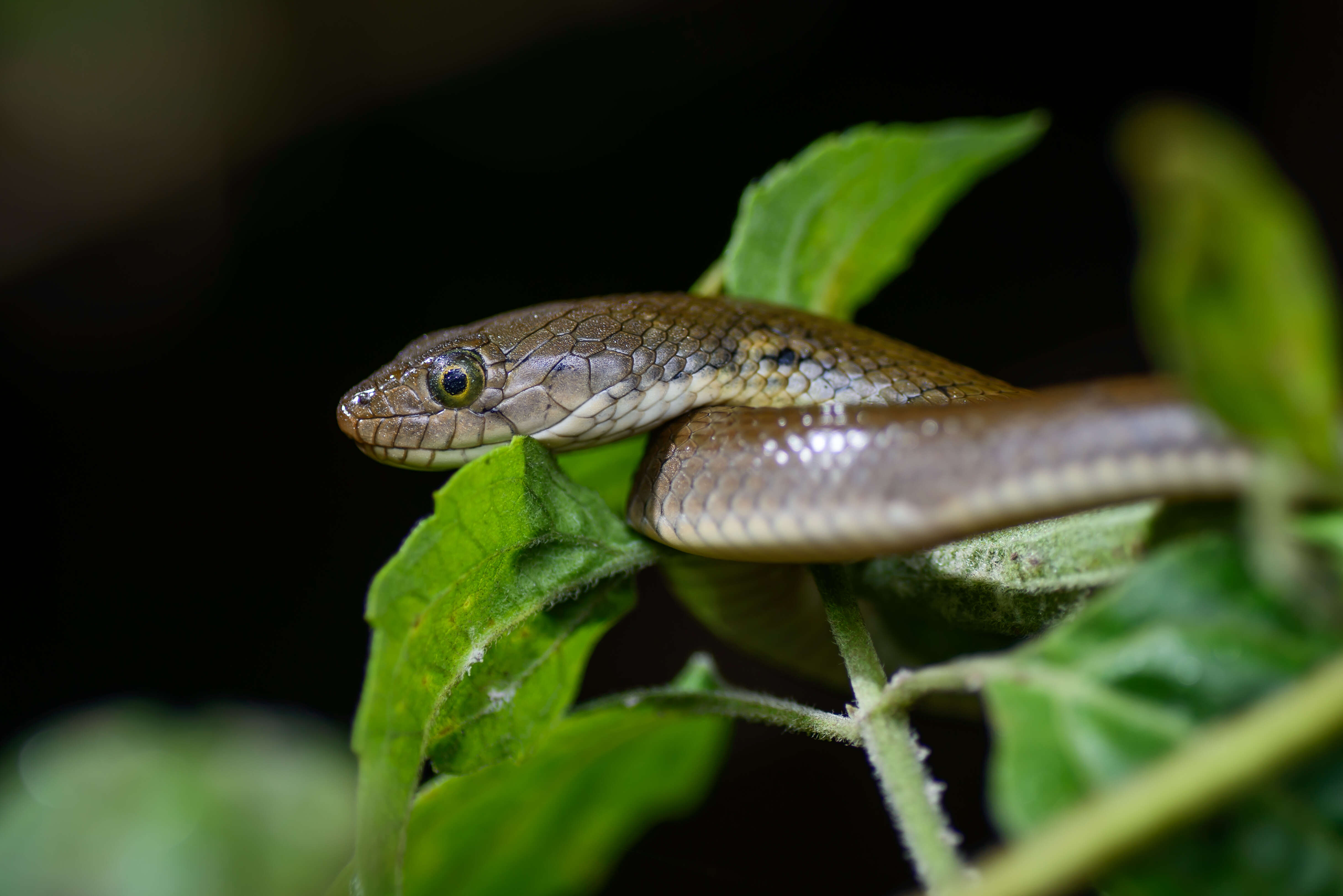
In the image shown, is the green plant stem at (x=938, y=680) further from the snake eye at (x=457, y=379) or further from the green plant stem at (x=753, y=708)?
the snake eye at (x=457, y=379)

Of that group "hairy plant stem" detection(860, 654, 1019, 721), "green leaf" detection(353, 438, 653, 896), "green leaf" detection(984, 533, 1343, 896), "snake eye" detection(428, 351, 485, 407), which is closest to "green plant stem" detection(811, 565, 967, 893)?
"hairy plant stem" detection(860, 654, 1019, 721)

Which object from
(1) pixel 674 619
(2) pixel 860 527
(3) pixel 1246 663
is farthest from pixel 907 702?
(1) pixel 674 619

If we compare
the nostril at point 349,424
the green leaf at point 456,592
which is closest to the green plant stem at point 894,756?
the green leaf at point 456,592

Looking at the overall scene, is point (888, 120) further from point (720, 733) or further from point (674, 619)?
point (720, 733)

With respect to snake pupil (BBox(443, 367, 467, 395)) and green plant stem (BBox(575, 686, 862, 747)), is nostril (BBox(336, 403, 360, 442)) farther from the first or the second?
green plant stem (BBox(575, 686, 862, 747))

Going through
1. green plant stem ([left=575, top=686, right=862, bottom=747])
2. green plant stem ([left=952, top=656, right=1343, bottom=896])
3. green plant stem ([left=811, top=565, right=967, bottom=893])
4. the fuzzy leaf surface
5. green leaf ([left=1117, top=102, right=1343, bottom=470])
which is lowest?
the fuzzy leaf surface

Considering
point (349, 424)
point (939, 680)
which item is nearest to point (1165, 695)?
point (939, 680)

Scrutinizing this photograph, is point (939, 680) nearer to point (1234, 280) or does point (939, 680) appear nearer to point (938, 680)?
point (938, 680)
